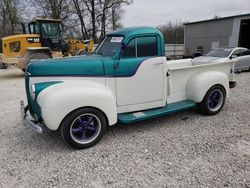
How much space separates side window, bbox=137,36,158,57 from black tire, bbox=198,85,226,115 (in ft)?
5.62

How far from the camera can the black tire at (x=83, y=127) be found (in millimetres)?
3607

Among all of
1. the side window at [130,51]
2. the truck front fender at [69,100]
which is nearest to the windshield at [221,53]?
the side window at [130,51]

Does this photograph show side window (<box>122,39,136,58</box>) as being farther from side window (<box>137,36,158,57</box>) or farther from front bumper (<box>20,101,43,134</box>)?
front bumper (<box>20,101,43,134</box>)

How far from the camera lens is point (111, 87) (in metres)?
4.12

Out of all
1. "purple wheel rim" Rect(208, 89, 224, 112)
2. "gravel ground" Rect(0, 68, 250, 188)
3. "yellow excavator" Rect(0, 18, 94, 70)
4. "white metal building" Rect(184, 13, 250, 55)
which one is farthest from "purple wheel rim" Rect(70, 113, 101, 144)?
"white metal building" Rect(184, 13, 250, 55)

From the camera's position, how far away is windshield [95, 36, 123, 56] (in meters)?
4.30

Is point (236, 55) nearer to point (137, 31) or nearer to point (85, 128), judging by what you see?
point (137, 31)

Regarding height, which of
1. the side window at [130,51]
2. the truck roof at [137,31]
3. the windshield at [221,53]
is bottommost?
the windshield at [221,53]

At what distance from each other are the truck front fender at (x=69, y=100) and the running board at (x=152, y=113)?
349 mm

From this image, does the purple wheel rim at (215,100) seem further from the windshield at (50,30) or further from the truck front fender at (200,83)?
the windshield at (50,30)

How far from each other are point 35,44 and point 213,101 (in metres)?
10.7

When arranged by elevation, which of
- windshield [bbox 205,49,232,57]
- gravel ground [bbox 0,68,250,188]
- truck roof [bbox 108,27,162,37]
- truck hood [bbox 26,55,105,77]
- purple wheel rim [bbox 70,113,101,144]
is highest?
truck roof [bbox 108,27,162,37]

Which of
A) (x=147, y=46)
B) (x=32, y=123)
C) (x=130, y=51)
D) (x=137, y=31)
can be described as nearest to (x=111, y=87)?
(x=130, y=51)

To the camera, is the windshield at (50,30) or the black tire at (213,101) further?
the windshield at (50,30)
